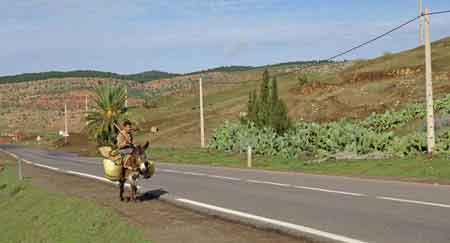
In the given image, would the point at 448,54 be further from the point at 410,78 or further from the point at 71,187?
the point at 71,187

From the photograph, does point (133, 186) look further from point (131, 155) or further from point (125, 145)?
point (125, 145)

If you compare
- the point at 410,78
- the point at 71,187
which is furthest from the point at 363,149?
the point at 410,78

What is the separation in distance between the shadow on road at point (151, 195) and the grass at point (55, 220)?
4.38ft

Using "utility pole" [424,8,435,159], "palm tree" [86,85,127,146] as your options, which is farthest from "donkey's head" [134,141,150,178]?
"palm tree" [86,85,127,146]

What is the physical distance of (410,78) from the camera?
70.8 meters

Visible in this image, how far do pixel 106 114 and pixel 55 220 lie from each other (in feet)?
147

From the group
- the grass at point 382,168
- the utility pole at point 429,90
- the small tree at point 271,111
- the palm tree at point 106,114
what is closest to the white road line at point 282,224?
the grass at point 382,168

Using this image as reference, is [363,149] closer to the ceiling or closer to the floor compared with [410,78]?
closer to the floor

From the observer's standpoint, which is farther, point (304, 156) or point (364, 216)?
point (304, 156)

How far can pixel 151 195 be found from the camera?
64.9 feet

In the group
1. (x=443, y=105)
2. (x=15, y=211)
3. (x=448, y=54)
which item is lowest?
(x=15, y=211)

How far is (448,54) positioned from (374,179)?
5949 cm

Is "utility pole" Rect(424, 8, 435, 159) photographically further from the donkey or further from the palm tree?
the palm tree

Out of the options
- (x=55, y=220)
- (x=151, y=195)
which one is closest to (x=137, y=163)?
(x=55, y=220)
